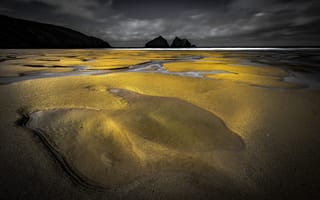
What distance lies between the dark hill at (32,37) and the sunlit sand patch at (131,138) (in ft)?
363

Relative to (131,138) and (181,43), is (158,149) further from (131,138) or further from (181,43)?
(181,43)

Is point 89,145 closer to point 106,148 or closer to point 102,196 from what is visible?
point 106,148

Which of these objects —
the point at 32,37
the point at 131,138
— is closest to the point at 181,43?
the point at 32,37

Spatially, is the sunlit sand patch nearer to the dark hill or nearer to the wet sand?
the wet sand

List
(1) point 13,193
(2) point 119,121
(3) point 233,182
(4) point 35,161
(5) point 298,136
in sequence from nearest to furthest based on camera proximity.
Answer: (1) point 13,193 → (3) point 233,182 → (4) point 35,161 → (5) point 298,136 → (2) point 119,121

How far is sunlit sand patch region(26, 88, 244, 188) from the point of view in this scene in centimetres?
200

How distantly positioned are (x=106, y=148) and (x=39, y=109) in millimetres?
2573

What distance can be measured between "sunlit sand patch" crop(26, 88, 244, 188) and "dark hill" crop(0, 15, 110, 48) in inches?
4353

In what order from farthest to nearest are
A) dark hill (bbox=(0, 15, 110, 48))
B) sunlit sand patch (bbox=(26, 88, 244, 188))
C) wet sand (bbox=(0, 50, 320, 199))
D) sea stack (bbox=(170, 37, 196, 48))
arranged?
1. sea stack (bbox=(170, 37, 196, 48))
2. dark hill (bbox=(0, 15, 110, 48))
3. sunlit sand patch (bbox=(26, 88, 244, 188))
4. wet sand (bbox=(0, 50, 320, 199))

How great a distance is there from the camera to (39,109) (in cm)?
377

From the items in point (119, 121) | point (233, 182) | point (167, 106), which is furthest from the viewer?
point (167, 106)

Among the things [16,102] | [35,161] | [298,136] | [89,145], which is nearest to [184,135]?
[89,145]

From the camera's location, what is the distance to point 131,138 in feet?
8.70

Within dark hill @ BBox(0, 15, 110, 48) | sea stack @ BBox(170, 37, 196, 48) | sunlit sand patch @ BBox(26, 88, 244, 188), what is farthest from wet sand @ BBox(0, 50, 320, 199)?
sea stack @ BBox(170, 37, 196, 48)
